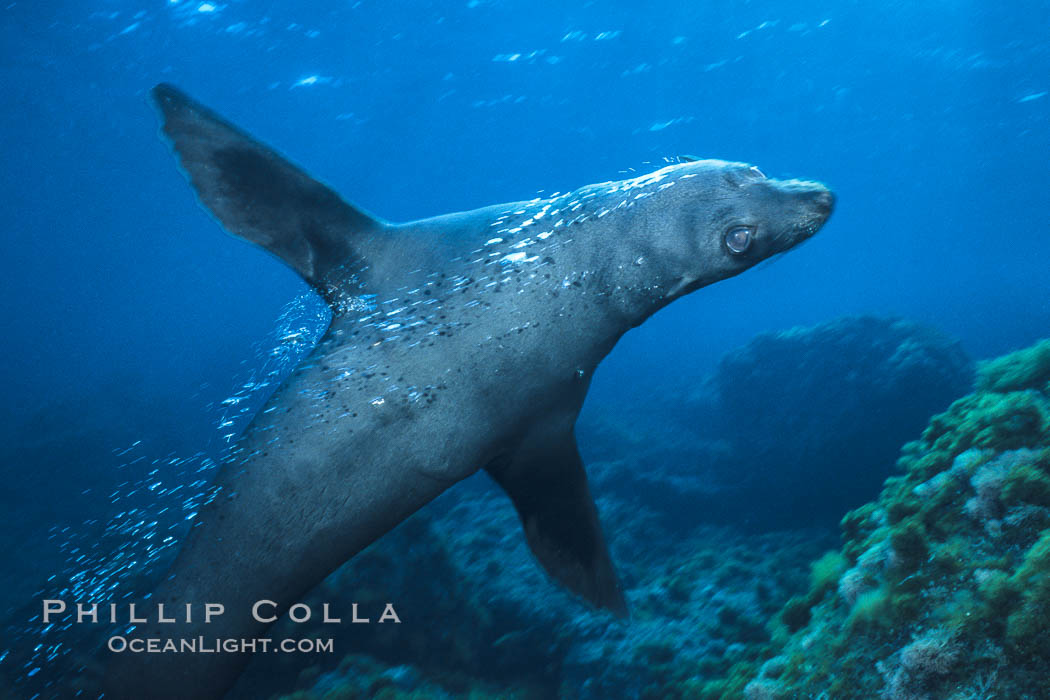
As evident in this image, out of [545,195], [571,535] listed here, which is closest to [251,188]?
[545,195]

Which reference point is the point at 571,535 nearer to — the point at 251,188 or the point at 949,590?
the point at 949,590

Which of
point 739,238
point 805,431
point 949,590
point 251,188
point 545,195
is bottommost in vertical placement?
point 805,431

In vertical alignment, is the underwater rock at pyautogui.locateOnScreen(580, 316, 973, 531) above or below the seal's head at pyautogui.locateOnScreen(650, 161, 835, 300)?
below

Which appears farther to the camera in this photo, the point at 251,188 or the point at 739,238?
the point at 251,188

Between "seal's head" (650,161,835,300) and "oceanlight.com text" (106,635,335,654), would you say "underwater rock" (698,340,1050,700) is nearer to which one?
"seal's head" (650,161,835,300)

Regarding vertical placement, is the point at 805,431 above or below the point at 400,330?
below

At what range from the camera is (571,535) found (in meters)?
3.57

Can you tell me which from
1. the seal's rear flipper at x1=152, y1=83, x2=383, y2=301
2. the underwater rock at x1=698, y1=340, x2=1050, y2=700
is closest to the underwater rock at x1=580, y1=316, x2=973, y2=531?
the underwater rock at x1=698, y1=340, x2=1050, y2=700

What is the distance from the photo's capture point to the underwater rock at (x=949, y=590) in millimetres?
1869

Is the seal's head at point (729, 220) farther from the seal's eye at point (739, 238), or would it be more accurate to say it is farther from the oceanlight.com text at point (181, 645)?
the oceanlight.com text at point (181, 645)

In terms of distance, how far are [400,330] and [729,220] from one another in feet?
5.28

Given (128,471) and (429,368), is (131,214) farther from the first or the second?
(429,368)

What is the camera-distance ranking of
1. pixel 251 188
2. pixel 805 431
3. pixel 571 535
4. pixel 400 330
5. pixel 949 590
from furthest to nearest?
pixel 805 431 → pixel 571 535 → pixel 251 188 → pixel 400 330 → pixel 949 590

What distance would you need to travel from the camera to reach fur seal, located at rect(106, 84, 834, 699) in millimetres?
2475
